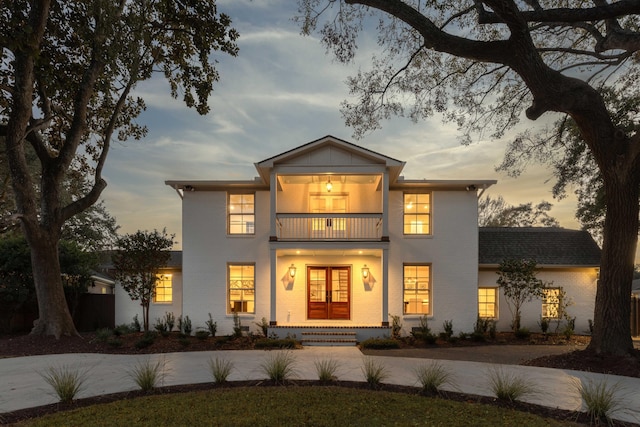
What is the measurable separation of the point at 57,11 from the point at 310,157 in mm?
8653

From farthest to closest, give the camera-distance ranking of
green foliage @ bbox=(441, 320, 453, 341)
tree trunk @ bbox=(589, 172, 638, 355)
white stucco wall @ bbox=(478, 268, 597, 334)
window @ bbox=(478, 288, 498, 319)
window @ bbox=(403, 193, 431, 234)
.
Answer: window @ bbox=(478, 288, 498, 319)
white stucco wall @ bbox=(478, 268, 597, 334)
window @ bbox=(403, 193, 431, 234)
green foliage @ bbox=(441, 320, 453, 341)
tree trunk @ bbox=(589, 172, 638, 355)

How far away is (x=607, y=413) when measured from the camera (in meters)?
5.11

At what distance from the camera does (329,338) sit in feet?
38.2

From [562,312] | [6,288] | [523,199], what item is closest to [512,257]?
[562,312]

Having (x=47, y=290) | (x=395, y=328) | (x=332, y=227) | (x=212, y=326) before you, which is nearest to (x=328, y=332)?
(x=395, y=328)

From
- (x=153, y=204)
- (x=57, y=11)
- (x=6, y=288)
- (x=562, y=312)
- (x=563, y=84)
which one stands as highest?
(x=57, y=11)

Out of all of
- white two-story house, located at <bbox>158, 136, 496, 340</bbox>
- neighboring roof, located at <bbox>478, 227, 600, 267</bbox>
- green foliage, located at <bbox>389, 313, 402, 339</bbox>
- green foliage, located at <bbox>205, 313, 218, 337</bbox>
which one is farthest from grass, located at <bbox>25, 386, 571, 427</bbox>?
neighboring roof, located at <bbox>478, 227, 600, 267</bbox>

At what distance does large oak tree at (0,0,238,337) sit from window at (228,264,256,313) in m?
4.93

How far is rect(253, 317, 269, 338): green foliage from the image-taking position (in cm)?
1213

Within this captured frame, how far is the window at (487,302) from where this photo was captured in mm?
14117

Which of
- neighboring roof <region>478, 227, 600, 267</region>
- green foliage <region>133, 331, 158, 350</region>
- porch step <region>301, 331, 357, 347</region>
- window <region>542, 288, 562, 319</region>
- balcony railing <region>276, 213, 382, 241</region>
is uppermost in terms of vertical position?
balcony railing <region>276, 213, 382, 241</region>

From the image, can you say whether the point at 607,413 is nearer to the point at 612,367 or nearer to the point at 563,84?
the point at 612,367

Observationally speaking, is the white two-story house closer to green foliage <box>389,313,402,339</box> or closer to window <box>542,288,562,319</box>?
green foliage <box>389,313,402,339</box>

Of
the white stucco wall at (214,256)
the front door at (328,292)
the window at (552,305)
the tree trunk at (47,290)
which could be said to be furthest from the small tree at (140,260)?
the window at (552,305)
